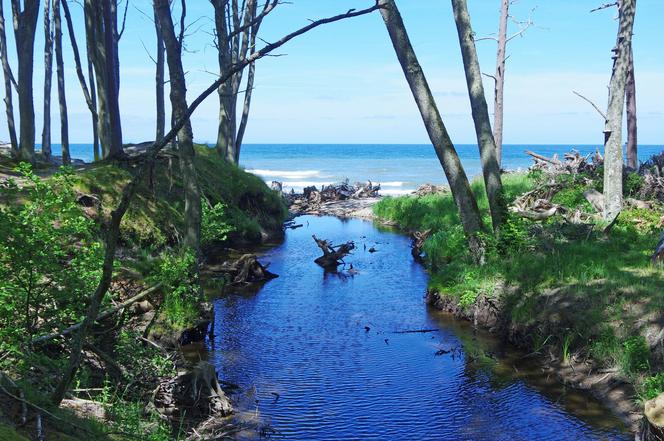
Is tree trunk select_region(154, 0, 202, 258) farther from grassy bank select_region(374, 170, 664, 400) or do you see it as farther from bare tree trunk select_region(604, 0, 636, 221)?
bare tree trunk select_region(604, 0, 636, 221)

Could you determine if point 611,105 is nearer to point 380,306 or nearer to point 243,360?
point 380,306

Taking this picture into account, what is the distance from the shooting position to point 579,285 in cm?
1065

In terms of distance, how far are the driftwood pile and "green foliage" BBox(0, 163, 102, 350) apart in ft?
80.0

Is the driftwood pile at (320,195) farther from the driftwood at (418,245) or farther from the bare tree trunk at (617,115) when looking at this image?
the bare tree trunk at (617,115)

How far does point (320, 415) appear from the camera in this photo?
806cm

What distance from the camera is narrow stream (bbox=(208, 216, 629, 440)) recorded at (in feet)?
25.6

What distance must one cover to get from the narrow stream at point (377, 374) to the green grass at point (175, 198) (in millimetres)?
2291

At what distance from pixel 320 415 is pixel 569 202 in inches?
452

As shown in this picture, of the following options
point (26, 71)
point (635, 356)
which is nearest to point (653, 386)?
point (635, 356)

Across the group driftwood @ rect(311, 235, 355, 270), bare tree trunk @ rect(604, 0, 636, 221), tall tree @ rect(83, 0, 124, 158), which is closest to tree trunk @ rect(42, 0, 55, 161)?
tall tree @ rect(83, 0, 124, 158)

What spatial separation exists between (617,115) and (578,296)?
663 centimetres

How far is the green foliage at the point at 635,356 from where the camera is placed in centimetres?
853

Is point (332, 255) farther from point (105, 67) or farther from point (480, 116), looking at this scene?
point (105, 67)

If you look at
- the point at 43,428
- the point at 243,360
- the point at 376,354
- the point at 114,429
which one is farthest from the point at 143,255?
the point at 43,428
